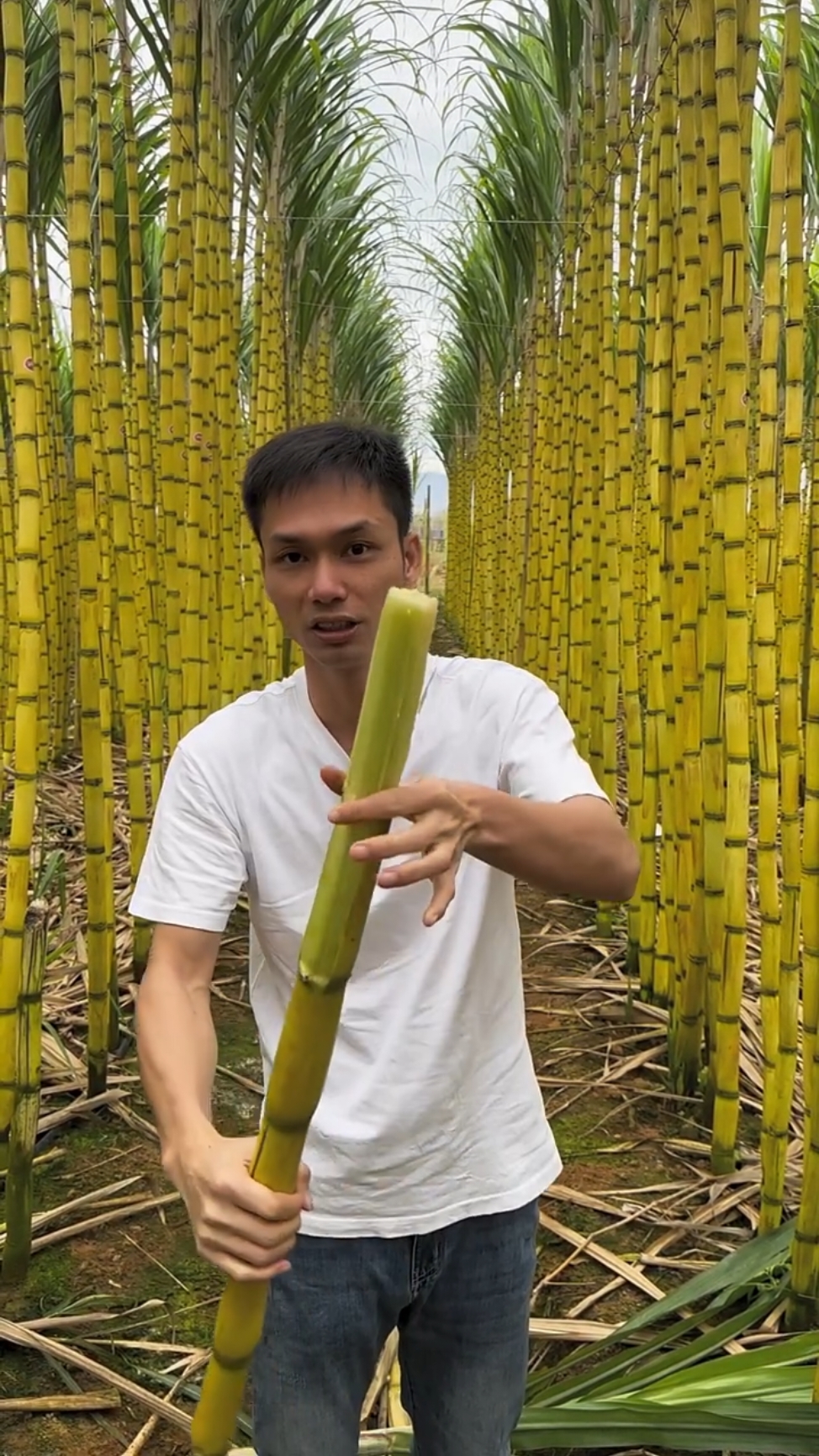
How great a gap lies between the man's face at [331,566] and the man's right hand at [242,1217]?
0.39m

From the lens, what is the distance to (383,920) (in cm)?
89

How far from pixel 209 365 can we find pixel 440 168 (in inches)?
98.2

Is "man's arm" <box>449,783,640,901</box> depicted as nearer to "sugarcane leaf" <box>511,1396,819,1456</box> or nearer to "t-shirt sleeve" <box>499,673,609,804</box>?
"t-shirt sleeve" <box>499,673,609,804</box>

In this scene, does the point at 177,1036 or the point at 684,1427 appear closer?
the point at 177,1036

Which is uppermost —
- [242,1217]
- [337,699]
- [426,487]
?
[426,487]

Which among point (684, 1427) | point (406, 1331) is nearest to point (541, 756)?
point (406, 1331)

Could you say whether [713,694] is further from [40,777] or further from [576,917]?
[40,777]

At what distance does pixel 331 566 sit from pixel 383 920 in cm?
30

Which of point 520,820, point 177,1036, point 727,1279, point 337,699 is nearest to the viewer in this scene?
point 520,820

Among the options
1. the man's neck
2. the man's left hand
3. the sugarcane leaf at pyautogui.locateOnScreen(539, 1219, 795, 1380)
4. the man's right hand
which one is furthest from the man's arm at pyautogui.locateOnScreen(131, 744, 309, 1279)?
the sugarcane leaf at pyautogui.locateOnScreen(539, 1219, 795, 1380)

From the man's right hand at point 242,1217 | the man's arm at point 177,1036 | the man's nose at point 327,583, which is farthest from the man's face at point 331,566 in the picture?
the man's right hand at point 242,1217

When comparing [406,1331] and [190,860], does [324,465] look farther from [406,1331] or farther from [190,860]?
[406,1331]

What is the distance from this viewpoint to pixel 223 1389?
0.68m

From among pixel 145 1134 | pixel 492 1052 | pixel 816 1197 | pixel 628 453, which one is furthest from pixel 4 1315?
pixel 628 453
